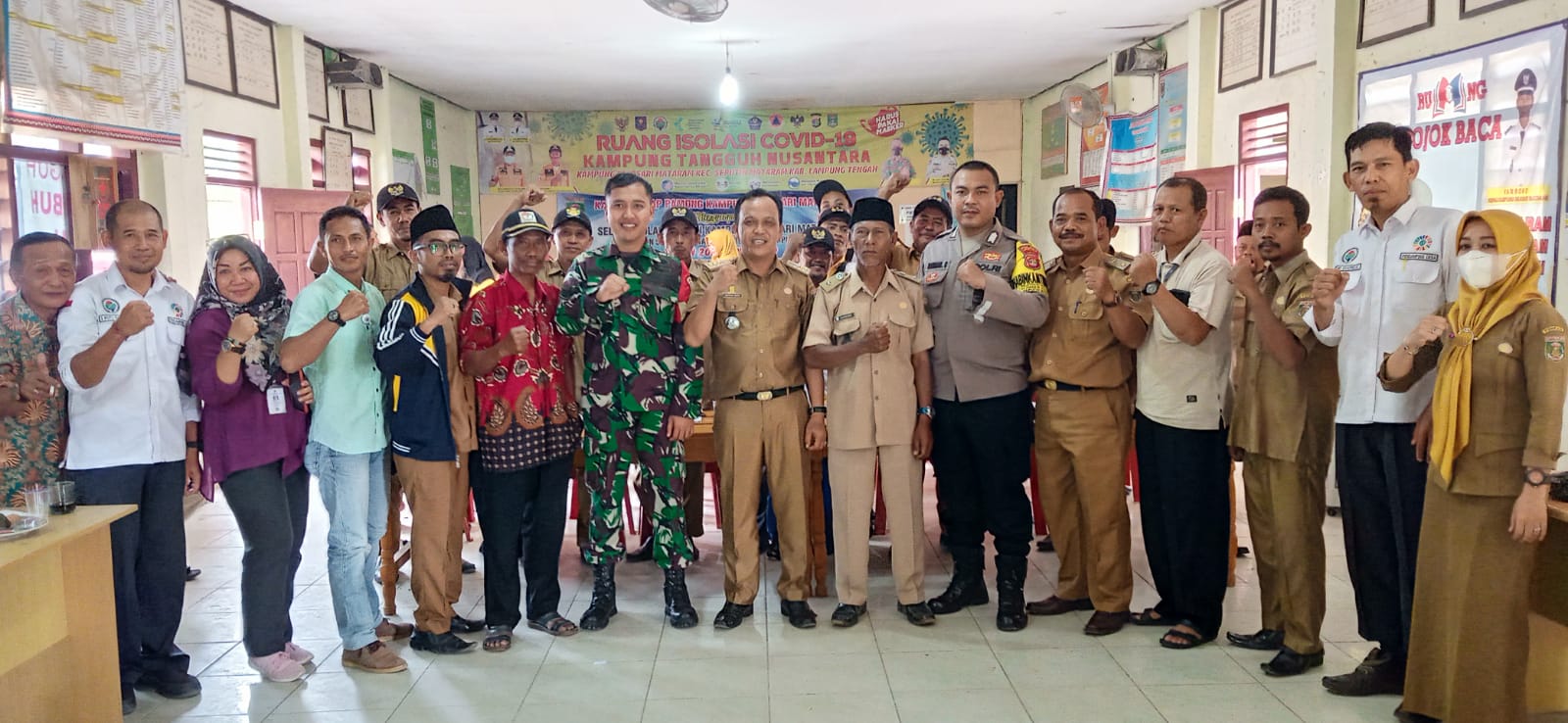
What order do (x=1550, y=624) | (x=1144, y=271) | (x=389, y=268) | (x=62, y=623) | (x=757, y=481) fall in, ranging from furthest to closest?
(x=389, y=268)
(x=757, y=481)
(x=1144, y=271)
(x=1550, y=624)
(x=62, y=623)

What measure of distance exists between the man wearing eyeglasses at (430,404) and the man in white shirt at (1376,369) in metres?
2.74

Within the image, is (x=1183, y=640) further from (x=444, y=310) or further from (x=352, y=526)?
(x=352, y=526)

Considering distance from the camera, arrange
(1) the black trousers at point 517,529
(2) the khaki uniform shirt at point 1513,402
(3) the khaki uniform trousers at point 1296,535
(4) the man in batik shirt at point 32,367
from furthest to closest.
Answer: (1) the black trousers at point 517,529, (3) the khaki uniform trousers at point 1296,535, (4) the man in batik shirt at point 32,367, (2) the khaki uniform shirt at point 1513,402

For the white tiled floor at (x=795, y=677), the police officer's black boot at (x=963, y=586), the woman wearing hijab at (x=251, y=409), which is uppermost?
the woman wearing hijab at (x=251, y=409)

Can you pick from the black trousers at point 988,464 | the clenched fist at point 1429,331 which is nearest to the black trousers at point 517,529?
the black trousers at point 988,464

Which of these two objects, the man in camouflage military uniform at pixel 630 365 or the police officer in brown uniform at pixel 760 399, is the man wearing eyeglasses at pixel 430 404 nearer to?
the man in camouflage military uniform at pixel 630 365

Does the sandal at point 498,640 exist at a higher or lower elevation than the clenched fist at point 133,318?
lower

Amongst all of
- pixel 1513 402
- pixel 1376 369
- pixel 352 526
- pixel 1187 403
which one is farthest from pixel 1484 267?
pixel 352 526

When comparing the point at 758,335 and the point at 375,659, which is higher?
the point at 758,335

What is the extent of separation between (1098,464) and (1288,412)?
674 millimetres

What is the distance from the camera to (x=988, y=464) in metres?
3.69

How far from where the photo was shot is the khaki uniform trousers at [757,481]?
12.0 feet

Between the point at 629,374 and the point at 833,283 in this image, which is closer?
the point at 629,374

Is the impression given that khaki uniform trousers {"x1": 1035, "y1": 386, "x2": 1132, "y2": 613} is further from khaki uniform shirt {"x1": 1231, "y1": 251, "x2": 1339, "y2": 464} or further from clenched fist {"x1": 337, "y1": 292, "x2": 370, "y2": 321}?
clenched fist {"x1": 337, "y1": 292, "x2": 370, "y2": 321}
